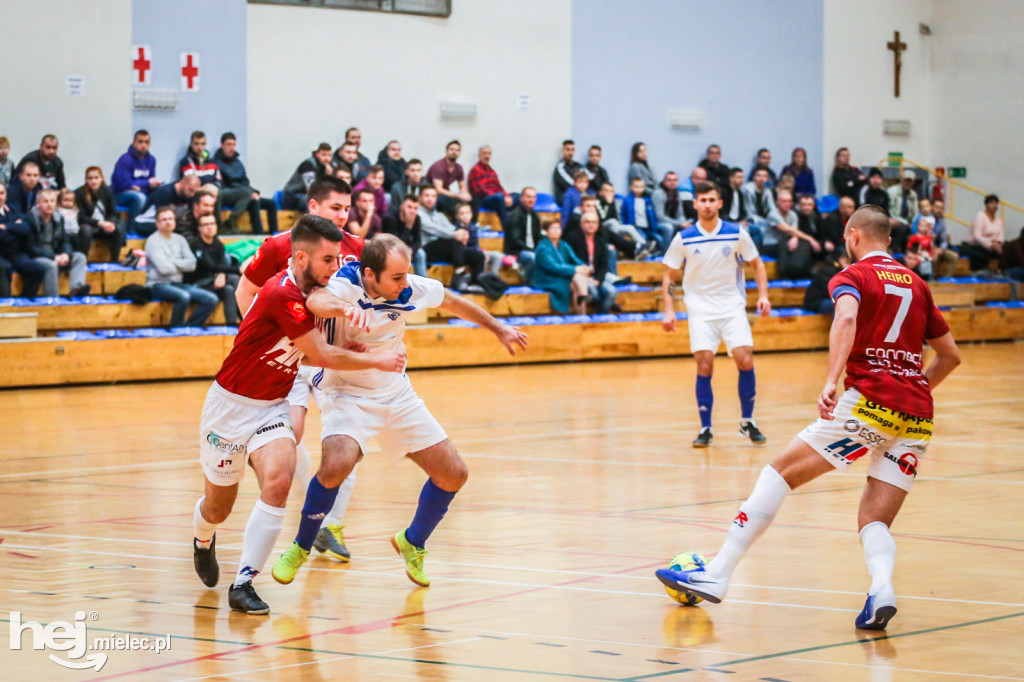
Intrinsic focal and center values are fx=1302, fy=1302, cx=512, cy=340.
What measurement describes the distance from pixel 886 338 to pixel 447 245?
48.6 feet

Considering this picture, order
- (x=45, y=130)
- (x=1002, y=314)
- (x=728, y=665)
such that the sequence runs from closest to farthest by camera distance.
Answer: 1. (x=728, y=665)
2. (x=45, y=130)
3. (x=1002, y=314)

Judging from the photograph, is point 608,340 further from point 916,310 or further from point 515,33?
point 916,310

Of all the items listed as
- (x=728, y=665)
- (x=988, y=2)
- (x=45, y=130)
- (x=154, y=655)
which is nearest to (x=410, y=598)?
(x=154, y=655)

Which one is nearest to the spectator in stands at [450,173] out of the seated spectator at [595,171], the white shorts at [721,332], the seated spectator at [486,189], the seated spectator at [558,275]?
the seated spectator at [486,189]

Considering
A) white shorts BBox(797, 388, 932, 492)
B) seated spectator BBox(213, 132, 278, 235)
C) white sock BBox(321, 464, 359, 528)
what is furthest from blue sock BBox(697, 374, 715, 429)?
seated spectator BBox(213, 132, 278, 235)

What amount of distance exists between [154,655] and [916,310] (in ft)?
10.7

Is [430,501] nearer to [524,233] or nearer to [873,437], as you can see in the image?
[873,437]

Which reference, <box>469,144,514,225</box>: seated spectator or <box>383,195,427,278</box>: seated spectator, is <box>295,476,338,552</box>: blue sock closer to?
<box>383,195,427,278</box>: seated spectator

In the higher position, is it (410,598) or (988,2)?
(988,2)

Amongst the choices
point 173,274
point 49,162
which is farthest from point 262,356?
point 49,162

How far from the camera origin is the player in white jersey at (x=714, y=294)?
10.8 metres

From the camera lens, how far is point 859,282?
5.29 metres

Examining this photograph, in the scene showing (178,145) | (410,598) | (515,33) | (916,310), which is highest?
(515,33)

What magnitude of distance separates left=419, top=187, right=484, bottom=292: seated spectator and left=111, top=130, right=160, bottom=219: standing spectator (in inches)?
160
